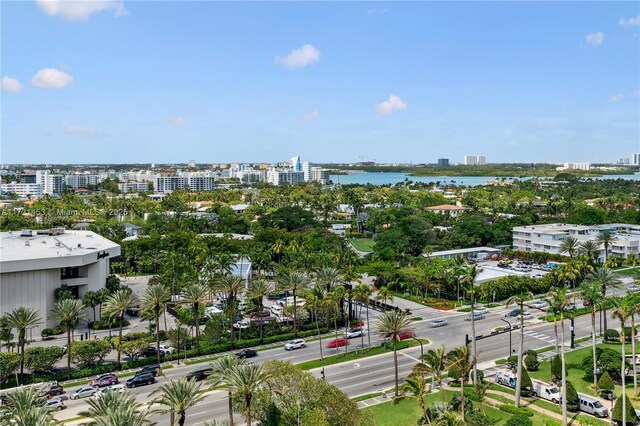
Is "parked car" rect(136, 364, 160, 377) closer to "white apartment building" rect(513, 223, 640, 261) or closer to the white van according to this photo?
the white van

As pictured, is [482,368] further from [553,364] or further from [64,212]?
[64,212]

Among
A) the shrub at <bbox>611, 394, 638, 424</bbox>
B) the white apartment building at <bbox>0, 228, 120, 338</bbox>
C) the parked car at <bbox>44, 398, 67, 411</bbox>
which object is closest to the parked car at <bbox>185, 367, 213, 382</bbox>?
the parked car at <bbox>44, 398, 67, 411</bbox>

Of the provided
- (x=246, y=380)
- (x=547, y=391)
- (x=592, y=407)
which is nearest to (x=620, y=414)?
(x=592, y=407)

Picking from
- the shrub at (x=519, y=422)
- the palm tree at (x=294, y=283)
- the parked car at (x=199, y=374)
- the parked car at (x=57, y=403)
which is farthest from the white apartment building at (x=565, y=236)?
the parked car at (x=57, y=403)

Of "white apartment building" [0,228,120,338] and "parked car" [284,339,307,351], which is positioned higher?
"white apartment building" [0,228,120,338]

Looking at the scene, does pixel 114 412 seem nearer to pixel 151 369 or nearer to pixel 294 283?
pixel 151 369

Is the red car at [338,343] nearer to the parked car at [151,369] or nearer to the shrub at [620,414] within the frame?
the parked car at [151,369]
